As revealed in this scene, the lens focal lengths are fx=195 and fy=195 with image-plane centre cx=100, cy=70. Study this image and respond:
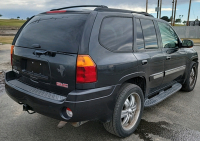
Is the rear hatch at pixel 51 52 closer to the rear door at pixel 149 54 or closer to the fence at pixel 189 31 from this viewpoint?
the rear door at pixel 149 54

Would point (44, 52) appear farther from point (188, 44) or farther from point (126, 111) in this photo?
point (188, 44)

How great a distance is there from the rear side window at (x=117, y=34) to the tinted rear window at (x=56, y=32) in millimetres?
320

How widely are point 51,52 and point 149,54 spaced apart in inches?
66.3

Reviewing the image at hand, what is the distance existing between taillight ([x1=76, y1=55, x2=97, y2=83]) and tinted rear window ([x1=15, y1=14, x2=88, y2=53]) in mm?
140

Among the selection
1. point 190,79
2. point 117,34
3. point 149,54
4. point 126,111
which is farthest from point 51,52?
point 190,79

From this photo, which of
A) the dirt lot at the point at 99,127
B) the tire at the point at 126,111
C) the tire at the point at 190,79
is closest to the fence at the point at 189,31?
the tire at the point at 190,79

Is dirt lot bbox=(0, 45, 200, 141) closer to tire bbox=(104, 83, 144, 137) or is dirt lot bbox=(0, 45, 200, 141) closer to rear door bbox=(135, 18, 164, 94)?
tire bbox=(104, 83, 144, 137)

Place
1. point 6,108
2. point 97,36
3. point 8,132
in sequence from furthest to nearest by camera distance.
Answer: point 6,108, point 8,132, point 97,36

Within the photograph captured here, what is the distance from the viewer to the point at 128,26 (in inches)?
120

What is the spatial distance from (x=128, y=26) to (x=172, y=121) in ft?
6.28

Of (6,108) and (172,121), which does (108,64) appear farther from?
(6,108)

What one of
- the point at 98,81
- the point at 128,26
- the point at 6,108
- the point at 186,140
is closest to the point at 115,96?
the point at 98,81

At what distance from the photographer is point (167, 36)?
4.12 meters

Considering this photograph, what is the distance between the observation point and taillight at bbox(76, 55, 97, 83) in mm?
2348
